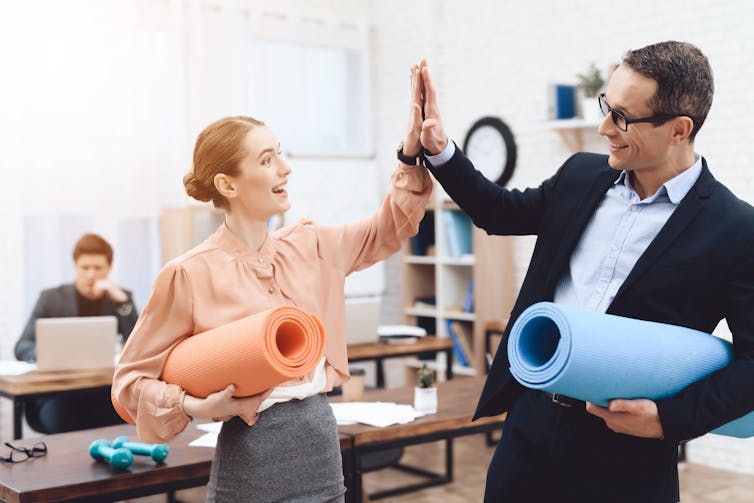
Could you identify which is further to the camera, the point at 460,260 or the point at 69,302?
the point at 460,260

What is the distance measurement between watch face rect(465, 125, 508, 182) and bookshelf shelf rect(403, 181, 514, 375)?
361mm

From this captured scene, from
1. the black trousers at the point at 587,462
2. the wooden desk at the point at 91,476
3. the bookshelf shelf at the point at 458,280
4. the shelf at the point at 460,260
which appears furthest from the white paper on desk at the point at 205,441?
the shelf at the point at 460,260

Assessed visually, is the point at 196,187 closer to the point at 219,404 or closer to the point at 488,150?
the point at 219,404

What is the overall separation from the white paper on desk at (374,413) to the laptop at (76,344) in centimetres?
123

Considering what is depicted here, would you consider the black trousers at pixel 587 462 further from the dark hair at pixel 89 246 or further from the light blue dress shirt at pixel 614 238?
the dark hair at pixel 89 246

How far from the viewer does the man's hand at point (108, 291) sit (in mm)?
4840

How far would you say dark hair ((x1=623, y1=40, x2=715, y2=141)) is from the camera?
1.65 meters

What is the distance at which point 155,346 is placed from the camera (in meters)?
1.86

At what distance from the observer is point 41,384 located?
12.3 ft

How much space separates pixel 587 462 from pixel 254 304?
29.7 inches

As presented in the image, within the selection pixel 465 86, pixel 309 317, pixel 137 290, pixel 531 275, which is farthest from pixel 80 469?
pixel 465 86

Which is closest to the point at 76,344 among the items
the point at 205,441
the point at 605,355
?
the point at 205,441

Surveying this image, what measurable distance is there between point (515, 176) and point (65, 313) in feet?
10.2

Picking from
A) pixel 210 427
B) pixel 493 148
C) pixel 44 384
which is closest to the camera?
pixel 210 427
